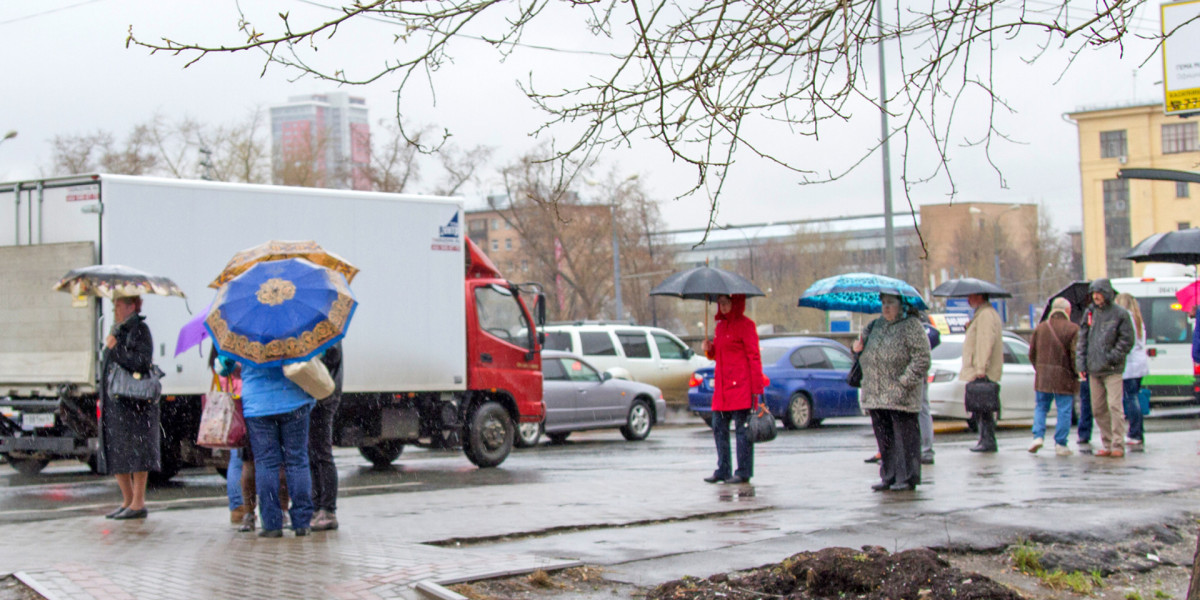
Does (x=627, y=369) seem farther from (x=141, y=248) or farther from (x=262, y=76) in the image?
(x=262, y=76)

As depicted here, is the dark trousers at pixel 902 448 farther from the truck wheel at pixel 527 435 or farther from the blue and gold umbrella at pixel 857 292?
the truck wheel at pixel 527 435

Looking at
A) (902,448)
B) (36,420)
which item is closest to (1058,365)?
Result: (902,448)

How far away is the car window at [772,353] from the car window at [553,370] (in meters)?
3.92

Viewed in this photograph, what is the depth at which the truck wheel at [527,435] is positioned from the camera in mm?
17641

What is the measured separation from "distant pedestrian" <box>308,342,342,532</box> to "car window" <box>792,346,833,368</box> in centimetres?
1343

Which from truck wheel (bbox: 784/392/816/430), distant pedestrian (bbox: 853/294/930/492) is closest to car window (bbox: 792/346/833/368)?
truck wheel (bbox: 784/392/816/430)

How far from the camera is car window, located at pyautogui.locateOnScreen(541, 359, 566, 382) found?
18141 mm

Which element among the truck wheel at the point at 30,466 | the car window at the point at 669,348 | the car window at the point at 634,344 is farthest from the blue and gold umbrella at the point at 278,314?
the car window at the point at 669,348

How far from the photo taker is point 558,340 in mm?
22578

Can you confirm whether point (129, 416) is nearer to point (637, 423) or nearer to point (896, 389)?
point (896, 389)

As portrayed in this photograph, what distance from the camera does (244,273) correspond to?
24.4 ft

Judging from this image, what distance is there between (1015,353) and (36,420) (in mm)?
14313

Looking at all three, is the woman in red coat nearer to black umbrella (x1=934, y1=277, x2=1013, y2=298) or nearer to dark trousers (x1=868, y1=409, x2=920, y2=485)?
dark trousers (x1=868, y1=409, x2=920, y2=485)

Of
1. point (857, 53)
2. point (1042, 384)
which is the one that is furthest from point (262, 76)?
point (1042, 384)
